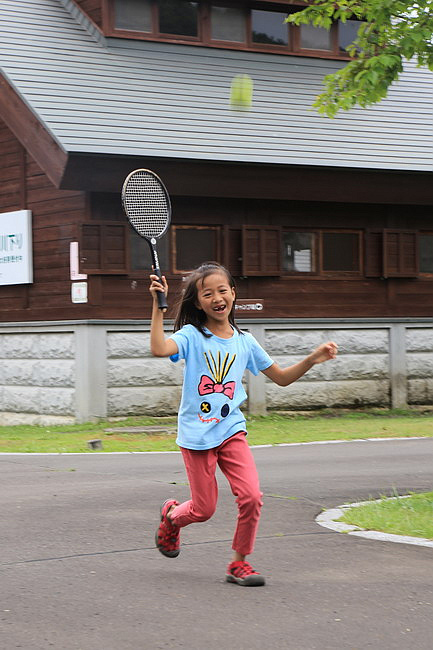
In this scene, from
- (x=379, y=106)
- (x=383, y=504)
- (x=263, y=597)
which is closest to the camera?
(x=263, y=597)

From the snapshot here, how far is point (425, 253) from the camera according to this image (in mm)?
20797

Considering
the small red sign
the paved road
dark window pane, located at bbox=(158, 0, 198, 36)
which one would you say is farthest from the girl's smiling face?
A: dark window pane, located at bbox=(158, 0, 198, 36)

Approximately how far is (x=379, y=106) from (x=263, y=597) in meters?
16.8

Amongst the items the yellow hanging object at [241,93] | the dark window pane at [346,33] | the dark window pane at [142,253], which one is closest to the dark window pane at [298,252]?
the dark window pane at [142,253]

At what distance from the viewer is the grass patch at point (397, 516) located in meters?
7.69

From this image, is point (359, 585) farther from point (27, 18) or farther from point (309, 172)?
point (27, 18)

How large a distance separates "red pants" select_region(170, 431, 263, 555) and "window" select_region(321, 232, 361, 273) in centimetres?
1374

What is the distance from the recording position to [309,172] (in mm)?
18891

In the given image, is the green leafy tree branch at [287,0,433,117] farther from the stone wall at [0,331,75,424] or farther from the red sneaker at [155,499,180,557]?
the stone wall at [0,331,75,424]

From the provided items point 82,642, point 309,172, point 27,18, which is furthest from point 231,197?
point 82,642

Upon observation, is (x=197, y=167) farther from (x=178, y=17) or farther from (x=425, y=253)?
(x=425, y=253)

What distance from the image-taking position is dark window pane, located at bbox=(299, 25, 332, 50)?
22266mm

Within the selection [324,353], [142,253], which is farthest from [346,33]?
[324,353]

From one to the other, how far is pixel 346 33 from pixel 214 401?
17915mm
